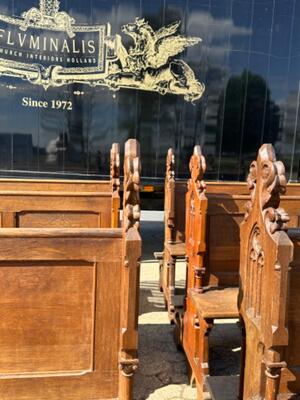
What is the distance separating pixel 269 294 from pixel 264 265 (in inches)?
3.9

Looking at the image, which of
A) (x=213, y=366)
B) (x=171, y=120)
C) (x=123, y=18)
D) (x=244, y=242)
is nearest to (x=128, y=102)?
(x=171, y=120)

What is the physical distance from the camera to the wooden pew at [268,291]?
1.46m

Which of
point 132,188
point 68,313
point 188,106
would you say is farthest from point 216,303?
point 188,106

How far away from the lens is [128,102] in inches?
199

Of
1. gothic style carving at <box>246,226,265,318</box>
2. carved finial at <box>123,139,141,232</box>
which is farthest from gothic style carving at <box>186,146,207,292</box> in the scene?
carved finial at <box>123,139,141,232</box>

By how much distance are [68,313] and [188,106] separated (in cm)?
377

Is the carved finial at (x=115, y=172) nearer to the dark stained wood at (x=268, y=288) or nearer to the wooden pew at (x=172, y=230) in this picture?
the wooden pew at (x=172, y=230)

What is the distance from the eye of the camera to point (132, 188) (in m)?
1.59

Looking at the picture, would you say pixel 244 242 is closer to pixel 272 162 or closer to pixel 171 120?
pixel 272 162

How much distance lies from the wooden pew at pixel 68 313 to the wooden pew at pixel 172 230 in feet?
6.16

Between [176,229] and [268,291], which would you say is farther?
[176,229]

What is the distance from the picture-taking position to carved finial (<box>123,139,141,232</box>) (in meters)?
1.58

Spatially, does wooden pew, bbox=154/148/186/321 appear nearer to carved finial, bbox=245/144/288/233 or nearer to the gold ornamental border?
the gold ornamental border

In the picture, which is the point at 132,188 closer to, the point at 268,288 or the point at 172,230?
the point at 268,288
